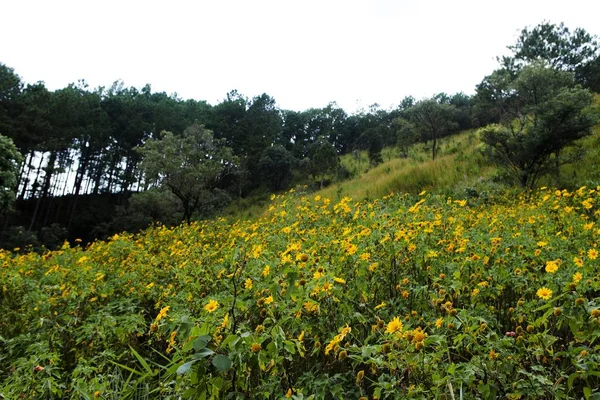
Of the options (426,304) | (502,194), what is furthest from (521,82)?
(426,304)

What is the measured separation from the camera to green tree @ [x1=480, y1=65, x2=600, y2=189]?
7.34 m

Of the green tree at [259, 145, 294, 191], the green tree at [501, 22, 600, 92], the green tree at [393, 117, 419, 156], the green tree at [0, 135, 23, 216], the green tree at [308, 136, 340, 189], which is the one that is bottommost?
the green tree at [0, 135, 23, 216]

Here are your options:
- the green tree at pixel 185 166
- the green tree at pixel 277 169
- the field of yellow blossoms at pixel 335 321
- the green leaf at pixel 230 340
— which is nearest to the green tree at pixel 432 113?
the green tree at pixel 185 166

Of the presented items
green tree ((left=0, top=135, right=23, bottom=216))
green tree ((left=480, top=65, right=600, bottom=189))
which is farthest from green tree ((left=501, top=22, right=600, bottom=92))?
green tree ((left=0, top=135, right=23, bottom=216))

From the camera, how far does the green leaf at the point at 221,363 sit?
2.86 feet

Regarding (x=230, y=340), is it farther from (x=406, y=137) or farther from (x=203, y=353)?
(x=406, y=137)

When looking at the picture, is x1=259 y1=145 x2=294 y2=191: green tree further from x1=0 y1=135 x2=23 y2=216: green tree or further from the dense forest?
x1=0 y1=135 x2=23 y2=216: green tree

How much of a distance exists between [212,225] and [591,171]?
7845 millimetres

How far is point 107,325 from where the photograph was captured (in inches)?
84.4

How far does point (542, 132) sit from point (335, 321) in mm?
7791

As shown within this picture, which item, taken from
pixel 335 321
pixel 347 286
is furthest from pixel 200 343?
pixel 347 286

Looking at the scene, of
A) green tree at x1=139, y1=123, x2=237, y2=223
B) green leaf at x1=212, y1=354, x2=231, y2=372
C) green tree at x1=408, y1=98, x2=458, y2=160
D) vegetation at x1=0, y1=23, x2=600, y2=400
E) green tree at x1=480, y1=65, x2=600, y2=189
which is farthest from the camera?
green tree at x1=408, y1=98, x2=458, y2=160

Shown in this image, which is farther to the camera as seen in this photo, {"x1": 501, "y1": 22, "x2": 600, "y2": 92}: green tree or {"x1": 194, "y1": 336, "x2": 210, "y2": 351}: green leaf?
{"x1": 501, "y1": 22, "x2": 600, "y2": 92}: green tree

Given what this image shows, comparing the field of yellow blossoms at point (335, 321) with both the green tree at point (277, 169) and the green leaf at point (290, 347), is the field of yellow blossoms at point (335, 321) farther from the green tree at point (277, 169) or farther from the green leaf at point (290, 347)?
the green tree at point (277, 169)
